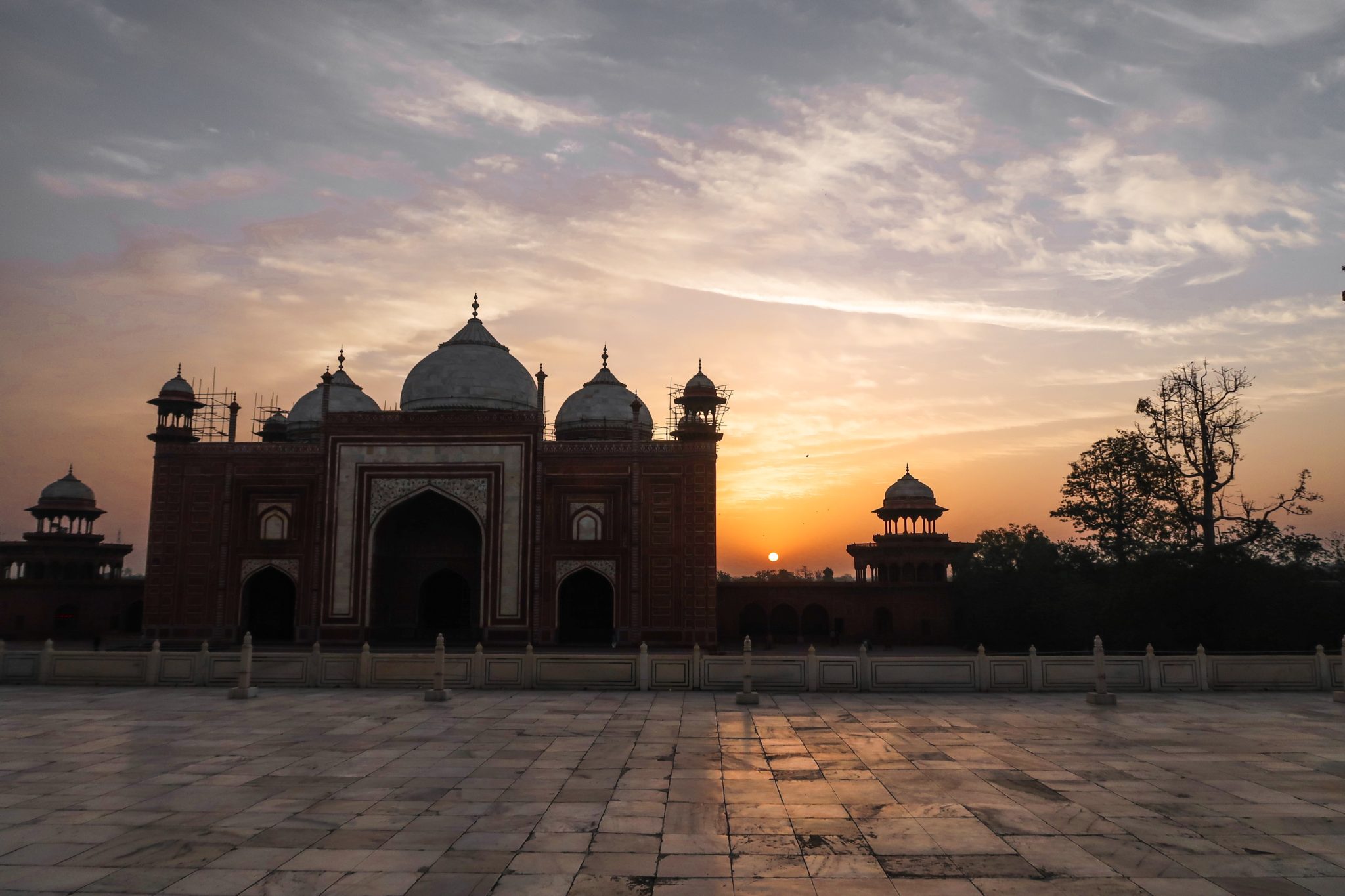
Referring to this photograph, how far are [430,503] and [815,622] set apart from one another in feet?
→ 52.8

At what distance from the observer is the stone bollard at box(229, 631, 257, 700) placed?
16.0 metres

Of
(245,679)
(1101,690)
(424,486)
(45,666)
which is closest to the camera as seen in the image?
(1101,690)

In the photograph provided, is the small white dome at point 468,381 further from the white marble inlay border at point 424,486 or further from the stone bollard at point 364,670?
the stone bollard at point 364,670

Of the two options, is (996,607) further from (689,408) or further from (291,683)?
(291,683)

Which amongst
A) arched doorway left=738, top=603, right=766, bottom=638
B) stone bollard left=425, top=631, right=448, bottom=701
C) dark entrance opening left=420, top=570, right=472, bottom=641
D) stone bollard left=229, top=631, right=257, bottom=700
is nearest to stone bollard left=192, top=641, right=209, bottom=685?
stone bollard left=229, top=631, right=257, bottom=700

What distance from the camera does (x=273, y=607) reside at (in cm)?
3145

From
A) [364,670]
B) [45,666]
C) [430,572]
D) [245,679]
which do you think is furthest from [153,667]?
[430,572]

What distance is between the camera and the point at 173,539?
2939 centimetres

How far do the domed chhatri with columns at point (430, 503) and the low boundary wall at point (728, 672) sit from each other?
10.2m

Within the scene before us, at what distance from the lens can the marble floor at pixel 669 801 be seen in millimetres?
6523

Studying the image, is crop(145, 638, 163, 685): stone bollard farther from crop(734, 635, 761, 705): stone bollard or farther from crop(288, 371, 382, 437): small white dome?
crop(288, 371, 382, 437): small white dome

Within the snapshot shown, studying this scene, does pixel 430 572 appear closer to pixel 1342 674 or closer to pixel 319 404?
pixel 319 404

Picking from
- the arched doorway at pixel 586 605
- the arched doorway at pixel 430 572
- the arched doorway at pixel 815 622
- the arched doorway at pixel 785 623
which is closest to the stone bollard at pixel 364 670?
the arched doorway at pixel 430 572

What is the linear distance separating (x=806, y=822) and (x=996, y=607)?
26.3 metres
